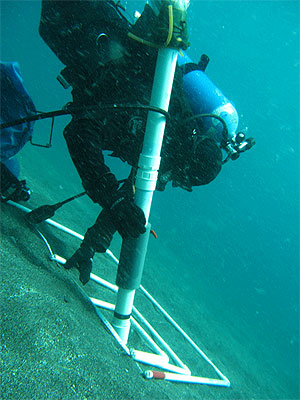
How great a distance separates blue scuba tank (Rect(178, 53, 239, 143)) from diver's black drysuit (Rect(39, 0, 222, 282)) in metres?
0.26

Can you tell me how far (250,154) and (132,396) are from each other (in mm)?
46678

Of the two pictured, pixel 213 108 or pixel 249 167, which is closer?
pixel 213 108

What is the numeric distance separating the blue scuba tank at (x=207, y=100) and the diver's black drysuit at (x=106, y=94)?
263 millimetres

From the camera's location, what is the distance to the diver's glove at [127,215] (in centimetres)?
186

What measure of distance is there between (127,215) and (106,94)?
96 centimetres

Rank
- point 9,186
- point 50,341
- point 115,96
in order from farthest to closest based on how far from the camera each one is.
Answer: point 9,186
point 115,96
point 50,341

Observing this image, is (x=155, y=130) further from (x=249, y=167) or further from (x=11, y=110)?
(x=249, y=167)

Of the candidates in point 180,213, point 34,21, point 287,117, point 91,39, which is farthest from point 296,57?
point 34,21

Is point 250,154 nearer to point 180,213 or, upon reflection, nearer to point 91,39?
point 180,213

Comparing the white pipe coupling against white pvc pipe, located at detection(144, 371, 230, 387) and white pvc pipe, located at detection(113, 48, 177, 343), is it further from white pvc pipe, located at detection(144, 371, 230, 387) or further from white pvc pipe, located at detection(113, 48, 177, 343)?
white pvc pipe, located at detection(144, 371, 230, 387)

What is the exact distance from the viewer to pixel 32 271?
6.69ft

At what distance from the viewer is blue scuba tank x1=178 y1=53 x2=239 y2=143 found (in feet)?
8.01

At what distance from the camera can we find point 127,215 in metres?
1.88

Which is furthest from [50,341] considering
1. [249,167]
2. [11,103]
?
[249,167]
